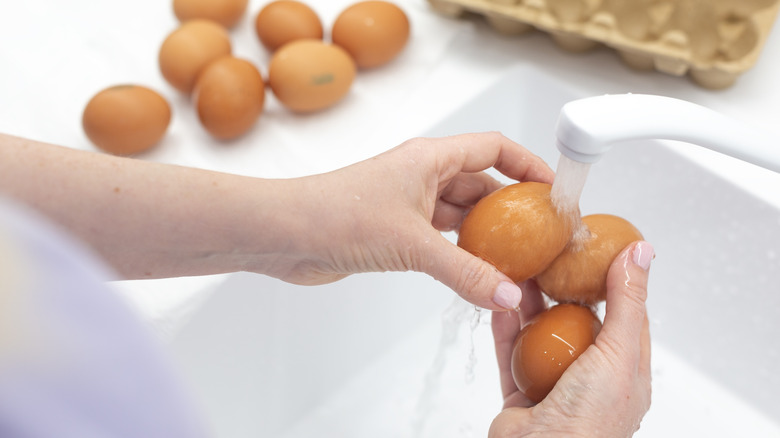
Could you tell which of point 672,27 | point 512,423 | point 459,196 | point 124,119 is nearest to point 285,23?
point 124,119

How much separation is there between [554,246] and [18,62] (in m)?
0.71

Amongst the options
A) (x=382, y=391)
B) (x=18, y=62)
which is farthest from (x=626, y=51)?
(x=18, y=62)

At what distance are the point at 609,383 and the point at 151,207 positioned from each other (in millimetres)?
360

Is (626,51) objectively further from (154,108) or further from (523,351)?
(154,108)

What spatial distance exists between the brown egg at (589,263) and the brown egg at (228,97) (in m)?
0.38

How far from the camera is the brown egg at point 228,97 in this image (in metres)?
0.78

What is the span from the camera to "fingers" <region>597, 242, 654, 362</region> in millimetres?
544

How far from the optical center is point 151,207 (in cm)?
53

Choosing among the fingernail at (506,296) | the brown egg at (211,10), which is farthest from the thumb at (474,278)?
the brown egg at (211,10)

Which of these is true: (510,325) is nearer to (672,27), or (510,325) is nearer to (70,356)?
(672,27)

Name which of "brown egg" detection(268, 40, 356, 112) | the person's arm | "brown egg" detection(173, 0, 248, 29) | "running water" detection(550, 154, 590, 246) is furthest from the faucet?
"brown egg" detection(173, 0, 248, 29)

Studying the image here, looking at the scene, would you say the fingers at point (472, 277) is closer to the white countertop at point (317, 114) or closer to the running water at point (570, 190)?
the running water at point (570, 190)

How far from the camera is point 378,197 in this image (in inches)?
21.8

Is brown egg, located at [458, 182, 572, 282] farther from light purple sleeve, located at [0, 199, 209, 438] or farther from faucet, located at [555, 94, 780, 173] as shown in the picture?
light purple sleeve, located at [0, 199, 209, 438]
